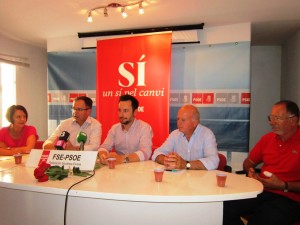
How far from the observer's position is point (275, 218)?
174 centimetres

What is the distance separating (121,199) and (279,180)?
1.25 m

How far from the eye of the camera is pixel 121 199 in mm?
1342

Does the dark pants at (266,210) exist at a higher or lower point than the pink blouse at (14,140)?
lower

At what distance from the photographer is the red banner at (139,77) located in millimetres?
3631

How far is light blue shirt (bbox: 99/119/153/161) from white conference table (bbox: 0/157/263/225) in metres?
0.85

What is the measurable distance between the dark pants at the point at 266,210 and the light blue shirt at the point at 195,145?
1.49 feet

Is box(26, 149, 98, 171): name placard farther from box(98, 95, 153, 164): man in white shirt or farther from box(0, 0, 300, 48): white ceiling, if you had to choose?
box(0, 0, 300, 48): white ceiling

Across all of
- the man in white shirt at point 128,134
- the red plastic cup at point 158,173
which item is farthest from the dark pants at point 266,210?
the man in white shirt at point 128,134

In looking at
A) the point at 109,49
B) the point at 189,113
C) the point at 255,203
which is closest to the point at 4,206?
the point at 189,113

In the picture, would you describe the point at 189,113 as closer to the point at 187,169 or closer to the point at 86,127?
the point at 187,169

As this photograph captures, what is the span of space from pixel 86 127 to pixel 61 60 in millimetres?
2288

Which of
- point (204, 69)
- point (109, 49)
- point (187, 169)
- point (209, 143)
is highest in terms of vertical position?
point (109, 49)

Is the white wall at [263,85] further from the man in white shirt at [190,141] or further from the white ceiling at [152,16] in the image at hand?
the man in white shirt at [190,141]

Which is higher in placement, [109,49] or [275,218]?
[109,49]
